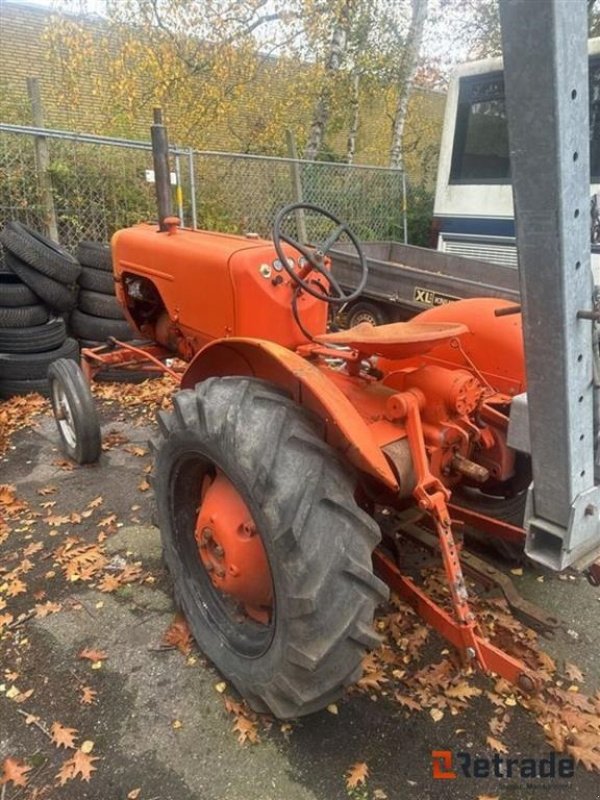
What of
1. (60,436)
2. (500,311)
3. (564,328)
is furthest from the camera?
(60,436)

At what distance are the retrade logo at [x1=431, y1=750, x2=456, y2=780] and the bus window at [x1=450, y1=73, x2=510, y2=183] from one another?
6098 millimetres

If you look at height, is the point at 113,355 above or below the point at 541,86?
below

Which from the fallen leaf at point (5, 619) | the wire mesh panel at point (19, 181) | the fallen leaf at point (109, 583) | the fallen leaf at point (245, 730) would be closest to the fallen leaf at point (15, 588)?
the fallen leaf at point (5, 619)

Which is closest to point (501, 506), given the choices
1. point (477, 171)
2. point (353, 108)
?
point (477, 171)

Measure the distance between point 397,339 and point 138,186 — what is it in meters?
5.93

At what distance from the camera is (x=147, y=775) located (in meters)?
1.85

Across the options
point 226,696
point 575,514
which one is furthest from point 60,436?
point 575,514

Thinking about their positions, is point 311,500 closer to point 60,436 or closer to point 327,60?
point 60,436

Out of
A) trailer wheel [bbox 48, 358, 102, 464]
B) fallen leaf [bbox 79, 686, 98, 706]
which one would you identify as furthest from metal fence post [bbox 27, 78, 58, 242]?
fallen leaf [bbox 79, 686, 98, 706]

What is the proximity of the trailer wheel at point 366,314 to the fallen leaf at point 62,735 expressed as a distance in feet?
14.9

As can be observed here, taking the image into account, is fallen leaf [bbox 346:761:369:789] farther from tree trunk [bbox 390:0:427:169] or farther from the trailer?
tree trunk [bbox 390:0:427:169]

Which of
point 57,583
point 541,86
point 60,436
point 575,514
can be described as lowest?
point 57,583

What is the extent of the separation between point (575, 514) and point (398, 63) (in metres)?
11.9

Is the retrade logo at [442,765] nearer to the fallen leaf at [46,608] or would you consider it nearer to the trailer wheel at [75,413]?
the fallen leaf at [46,608]
